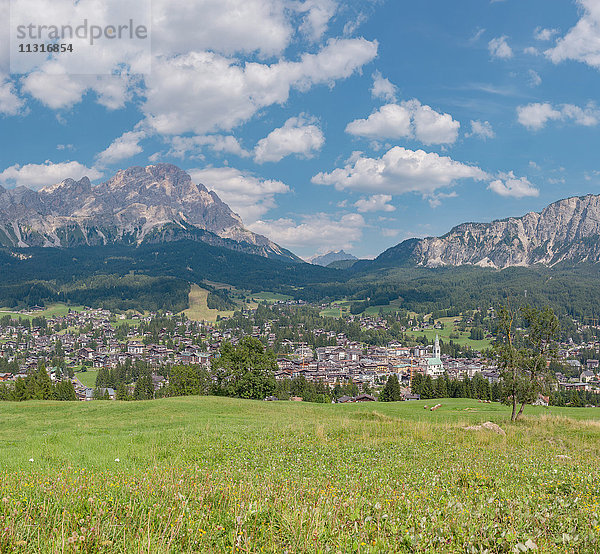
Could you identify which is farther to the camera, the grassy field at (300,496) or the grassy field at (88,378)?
the grassy field at (88,378)

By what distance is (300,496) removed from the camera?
24.8ft

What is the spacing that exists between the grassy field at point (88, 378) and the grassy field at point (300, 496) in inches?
5379

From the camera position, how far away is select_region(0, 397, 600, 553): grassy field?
5480 millimetres

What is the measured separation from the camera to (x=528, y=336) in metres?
28.2

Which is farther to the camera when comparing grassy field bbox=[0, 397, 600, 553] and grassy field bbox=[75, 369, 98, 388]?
grassy field bbox=[75, 369, 98, 388]

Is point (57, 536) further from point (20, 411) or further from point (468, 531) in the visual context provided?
point (20, 411)

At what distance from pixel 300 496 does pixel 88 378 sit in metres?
162

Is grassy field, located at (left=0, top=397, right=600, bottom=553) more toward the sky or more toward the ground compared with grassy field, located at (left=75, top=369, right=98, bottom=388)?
more toward the sky

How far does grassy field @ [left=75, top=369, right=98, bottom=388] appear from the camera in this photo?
136 meters

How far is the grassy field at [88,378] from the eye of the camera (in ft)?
446

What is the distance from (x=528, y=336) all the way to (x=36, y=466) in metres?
29.0

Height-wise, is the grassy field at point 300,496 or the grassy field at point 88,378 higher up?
the grassy field at point 300,496

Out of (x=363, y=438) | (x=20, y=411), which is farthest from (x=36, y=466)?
(x=20, y=411)

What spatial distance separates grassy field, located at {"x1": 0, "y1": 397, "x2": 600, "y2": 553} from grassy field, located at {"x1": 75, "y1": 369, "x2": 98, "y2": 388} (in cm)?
13662
